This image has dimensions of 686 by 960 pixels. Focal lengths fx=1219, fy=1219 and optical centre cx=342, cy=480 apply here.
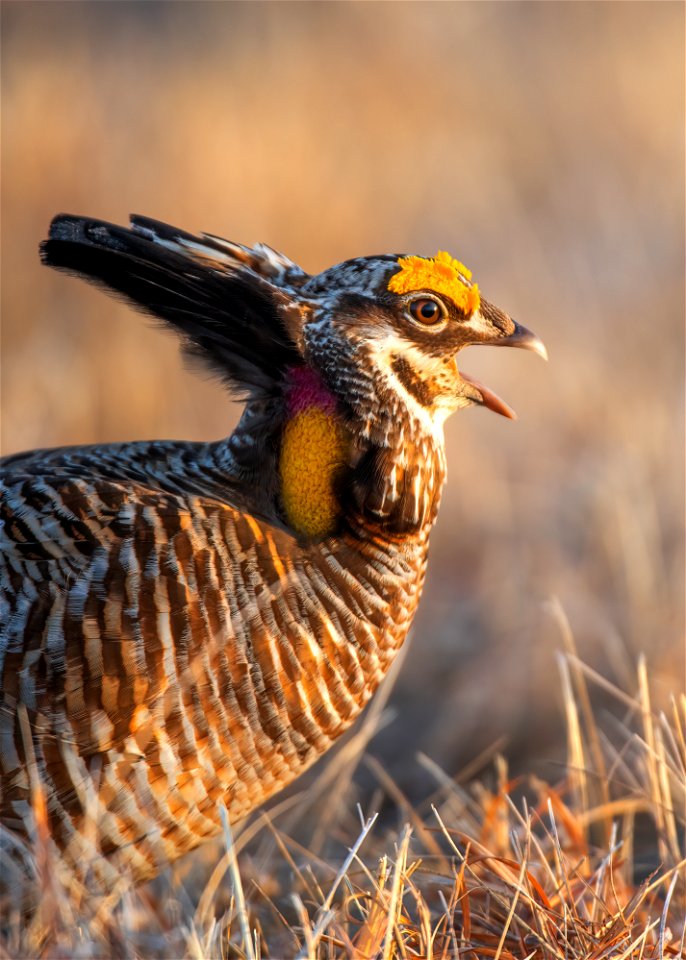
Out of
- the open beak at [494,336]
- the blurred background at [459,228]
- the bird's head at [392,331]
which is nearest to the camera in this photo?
the bird's head at [392,331]

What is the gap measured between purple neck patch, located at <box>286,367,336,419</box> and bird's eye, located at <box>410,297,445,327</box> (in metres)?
0.25

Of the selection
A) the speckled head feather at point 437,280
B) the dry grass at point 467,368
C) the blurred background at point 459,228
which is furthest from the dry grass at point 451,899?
the blurred background at point 459,228

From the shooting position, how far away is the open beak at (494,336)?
267cm

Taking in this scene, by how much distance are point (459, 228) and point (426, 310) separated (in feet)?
19.9

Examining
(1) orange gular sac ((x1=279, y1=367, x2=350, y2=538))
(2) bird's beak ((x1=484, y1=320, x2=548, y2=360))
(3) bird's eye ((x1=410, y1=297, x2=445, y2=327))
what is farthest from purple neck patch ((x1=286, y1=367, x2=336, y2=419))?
(2) bird's beak ((x1=484, y1=320, x2=548, y2=360))

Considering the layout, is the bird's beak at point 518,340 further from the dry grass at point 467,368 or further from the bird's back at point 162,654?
the dry grass at point 467,368

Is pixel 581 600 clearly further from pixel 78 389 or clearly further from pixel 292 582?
pixel 78 389

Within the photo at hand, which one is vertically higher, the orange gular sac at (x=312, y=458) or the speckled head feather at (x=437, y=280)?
the speckled head feather at (x=437, y=280)

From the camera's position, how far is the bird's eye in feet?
8.50

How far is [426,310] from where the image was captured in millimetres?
2598

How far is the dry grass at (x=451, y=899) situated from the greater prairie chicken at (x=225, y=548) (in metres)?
0.19

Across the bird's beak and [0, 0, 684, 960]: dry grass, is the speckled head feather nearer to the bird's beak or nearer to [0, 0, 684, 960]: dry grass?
the bird's beak

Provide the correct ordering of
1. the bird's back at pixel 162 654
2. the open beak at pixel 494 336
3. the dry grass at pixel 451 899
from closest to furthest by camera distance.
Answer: the dry grass at pixel 451 899 < the bird's back at pixel 162 654 < the open beak at pixel 494 336

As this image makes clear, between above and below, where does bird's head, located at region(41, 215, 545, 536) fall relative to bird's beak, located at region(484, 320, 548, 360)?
below
